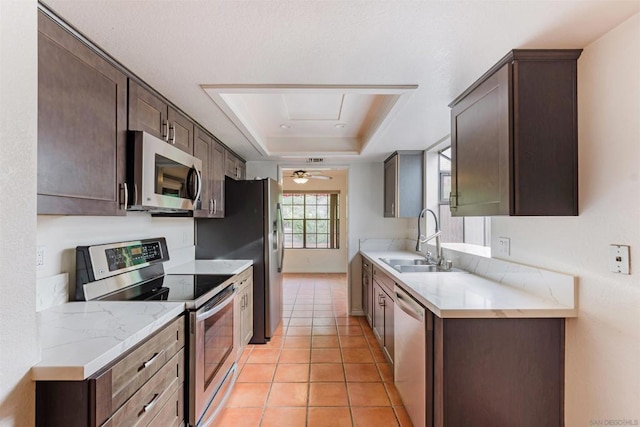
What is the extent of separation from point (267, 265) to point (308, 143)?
1569 mm

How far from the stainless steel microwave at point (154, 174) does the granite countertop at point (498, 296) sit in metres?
1.59

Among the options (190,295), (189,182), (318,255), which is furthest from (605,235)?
(318,255)

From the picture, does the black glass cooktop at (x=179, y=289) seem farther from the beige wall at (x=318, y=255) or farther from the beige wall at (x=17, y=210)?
the beige wall at (x=318, y=255)

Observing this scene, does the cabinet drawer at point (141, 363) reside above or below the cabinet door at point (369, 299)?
above

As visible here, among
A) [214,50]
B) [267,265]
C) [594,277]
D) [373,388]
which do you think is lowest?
[373,388]

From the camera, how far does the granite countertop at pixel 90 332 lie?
0.96 metres

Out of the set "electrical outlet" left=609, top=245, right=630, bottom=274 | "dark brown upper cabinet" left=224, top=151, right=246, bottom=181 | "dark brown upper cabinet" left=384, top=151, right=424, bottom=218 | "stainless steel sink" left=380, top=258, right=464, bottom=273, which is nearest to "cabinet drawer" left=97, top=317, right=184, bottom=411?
"stainless steel sink" left=380, top=258, right=464, bottom=273

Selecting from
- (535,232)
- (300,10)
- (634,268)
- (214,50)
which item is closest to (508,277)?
(535,232)

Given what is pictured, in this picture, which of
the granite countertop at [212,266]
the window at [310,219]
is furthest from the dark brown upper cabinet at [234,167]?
the window at [310,219]

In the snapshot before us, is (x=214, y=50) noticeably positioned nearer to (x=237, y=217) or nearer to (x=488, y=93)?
(x=488, y=93)

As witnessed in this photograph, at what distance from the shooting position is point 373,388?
7.77 feet

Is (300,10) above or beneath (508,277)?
above

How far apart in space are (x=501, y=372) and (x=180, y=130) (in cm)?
247

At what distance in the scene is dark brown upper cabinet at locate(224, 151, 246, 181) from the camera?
11.0 feet
